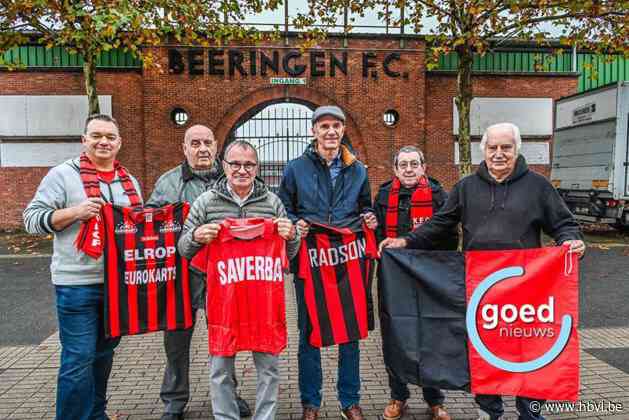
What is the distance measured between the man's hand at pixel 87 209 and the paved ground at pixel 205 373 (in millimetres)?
1754

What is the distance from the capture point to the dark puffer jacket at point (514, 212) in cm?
317

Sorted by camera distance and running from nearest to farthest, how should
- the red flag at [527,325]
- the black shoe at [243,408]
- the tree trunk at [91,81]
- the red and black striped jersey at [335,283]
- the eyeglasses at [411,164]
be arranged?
the red flag at [527,325] → the red and black striped jersey at [335,283] → the black shoe at [243,408] → the eyeglasses at [411,164] → the tree trunk at [91,81]

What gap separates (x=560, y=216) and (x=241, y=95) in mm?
13954

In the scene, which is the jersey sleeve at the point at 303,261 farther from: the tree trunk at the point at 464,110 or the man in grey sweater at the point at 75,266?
the tree trunk at the point at 464,110

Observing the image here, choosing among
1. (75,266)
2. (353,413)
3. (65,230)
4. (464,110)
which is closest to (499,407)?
(353,413)

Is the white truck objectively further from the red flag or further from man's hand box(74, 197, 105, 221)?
man's hand box(74, 197, 105, 221)

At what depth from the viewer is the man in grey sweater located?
2.98 metres

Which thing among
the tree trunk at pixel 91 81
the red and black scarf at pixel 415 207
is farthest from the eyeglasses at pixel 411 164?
the tree trunk at pixel 91 81

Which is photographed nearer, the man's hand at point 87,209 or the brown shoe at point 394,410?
the man's hand at point 87,209

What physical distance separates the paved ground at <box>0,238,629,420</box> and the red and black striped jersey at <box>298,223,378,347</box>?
0.73 metres

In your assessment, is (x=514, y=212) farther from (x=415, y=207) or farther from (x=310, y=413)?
(x=310, y=413)

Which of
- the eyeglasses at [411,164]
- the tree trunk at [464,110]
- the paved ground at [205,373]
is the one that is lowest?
the paved ground at [205,373]

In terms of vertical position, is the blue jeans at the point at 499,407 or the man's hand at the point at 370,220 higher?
the man's hand at the point at 370,220

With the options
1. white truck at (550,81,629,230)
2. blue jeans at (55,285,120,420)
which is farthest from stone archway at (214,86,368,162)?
A: blue jeans at (55,285,120,420)
